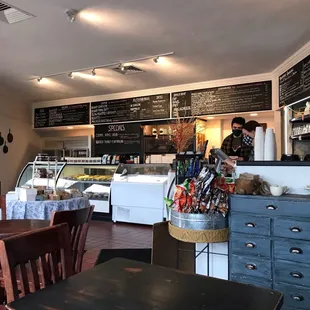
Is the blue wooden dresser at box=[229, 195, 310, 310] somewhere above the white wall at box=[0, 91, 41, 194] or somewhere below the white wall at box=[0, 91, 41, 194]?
below

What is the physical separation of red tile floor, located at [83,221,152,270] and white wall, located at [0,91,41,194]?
2613 millimetres

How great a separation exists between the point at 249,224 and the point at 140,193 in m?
3.48

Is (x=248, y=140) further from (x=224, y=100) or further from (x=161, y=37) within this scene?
(x=224, y=100)

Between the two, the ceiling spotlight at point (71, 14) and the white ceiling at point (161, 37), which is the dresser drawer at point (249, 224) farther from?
the ceiling spotlight at point (71, 14)

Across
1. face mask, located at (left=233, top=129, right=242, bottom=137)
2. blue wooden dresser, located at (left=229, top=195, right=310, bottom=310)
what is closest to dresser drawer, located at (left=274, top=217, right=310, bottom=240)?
blue wooden dresser, located at (left=229, top=195, right=310, bottom=310)

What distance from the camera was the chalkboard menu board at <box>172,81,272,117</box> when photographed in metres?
5.44

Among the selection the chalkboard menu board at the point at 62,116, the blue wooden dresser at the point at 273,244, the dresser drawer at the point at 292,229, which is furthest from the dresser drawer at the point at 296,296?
the chalkboard menu board at the point at 62,116

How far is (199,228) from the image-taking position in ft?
7.21

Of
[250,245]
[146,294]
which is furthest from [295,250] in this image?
[146,294]

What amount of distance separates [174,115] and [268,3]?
3.40m

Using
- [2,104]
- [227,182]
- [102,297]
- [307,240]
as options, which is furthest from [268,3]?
[2,104]

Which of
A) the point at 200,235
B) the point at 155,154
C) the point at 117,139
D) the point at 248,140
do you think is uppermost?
the point at 117,139

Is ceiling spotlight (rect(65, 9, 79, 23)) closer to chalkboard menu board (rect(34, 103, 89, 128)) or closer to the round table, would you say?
the round table

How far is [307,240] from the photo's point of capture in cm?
214
